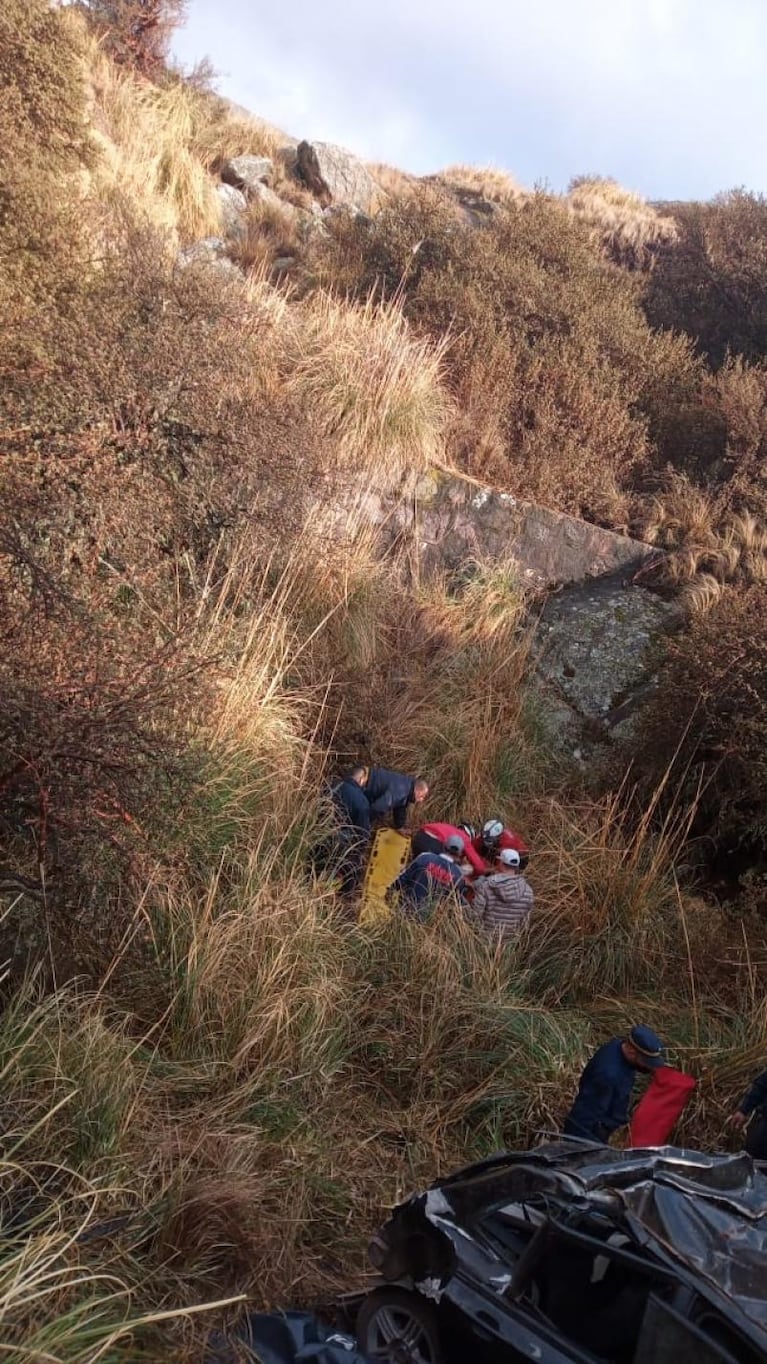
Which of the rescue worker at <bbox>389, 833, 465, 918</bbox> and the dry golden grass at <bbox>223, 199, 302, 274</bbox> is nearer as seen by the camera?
the rescue worker at <bbox>389, 833, 465, 918</bbox>

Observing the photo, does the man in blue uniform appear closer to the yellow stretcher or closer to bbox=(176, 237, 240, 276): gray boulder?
the yellow stretcher

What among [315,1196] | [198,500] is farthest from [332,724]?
[315,1196]

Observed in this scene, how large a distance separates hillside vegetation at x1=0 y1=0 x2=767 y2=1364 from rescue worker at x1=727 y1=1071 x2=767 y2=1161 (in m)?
0.39

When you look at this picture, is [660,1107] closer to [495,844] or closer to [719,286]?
[495,844]

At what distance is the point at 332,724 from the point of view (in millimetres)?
7383

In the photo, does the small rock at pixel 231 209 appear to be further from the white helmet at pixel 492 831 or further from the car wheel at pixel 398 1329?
the car wheel at pixel 398 1329

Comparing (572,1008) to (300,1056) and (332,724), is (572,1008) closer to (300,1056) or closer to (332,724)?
(300,1056)

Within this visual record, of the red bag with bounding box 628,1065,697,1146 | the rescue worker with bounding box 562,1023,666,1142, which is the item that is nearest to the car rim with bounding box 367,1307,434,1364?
the rescue worker with bounding box 562,1023,666,1142

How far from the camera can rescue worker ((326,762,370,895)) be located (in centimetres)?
618

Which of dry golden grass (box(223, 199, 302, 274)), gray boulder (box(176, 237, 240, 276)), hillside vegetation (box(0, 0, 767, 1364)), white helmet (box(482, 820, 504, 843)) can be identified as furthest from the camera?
dry golden grass (box(223, 199, 302, 274))

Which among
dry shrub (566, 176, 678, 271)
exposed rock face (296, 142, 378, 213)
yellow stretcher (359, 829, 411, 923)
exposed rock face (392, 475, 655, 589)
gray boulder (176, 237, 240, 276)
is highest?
dry shrub (566, 176, 678, 271)

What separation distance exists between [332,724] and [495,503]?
373 centimetres


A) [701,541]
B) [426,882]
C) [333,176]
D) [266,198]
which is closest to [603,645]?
[701,541]

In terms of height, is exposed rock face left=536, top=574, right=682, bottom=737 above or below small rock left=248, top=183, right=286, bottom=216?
below
